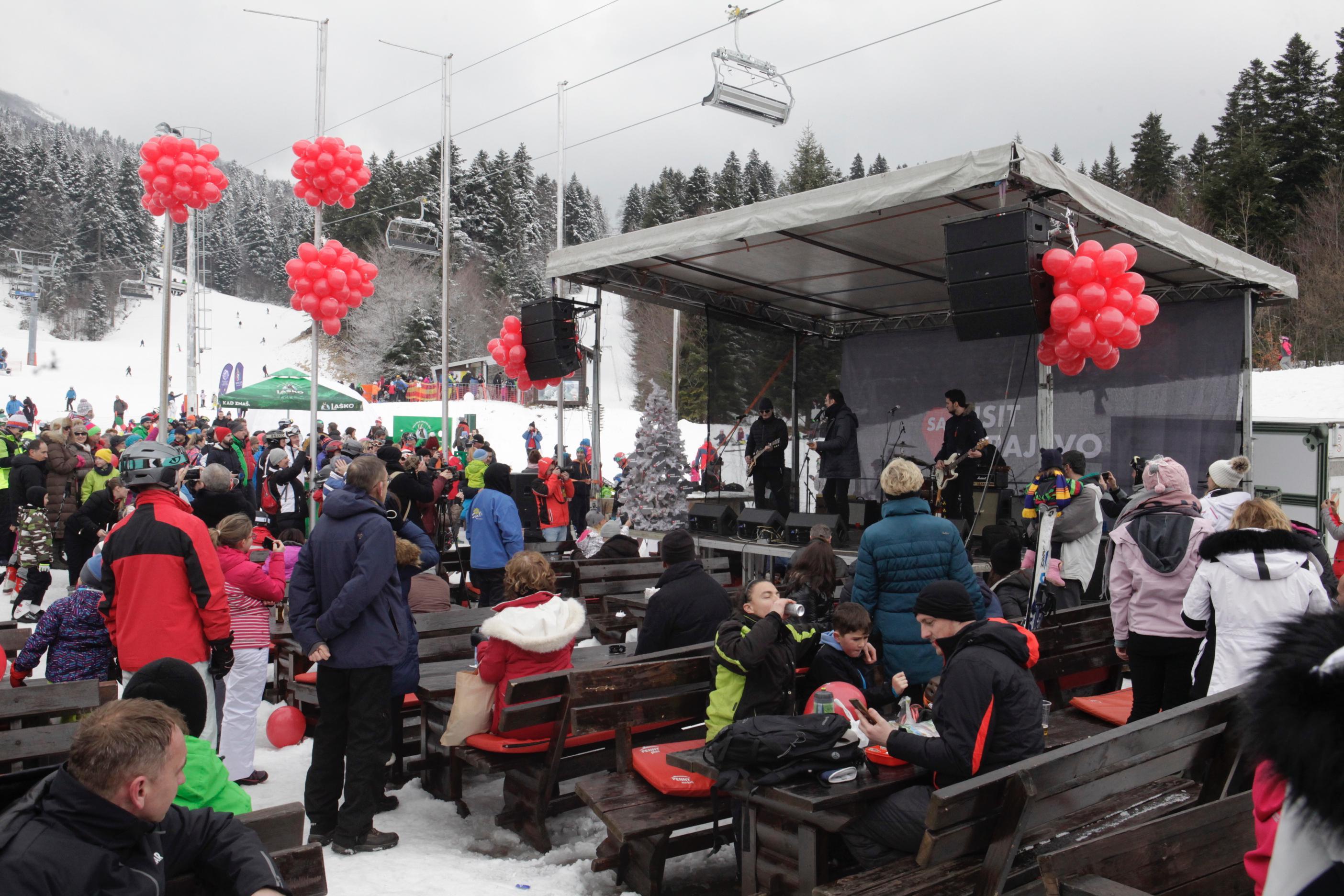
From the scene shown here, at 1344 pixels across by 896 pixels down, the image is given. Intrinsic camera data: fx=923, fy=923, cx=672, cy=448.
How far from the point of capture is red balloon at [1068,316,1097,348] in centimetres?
675

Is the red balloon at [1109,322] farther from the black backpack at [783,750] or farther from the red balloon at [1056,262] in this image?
the black backpack at [783,750]

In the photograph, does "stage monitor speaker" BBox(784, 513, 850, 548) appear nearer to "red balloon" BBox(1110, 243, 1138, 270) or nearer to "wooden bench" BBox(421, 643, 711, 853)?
"red balloon" BBox(1110, 243, 1138, 270)

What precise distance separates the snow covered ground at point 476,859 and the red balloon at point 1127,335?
492 centimetres

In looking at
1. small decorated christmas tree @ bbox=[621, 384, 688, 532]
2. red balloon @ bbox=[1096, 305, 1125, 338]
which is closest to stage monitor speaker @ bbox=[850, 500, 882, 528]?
small decorated christmas tree @ bbox=[621, 384, 688, 532]

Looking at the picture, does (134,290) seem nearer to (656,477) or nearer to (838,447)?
(656,477)

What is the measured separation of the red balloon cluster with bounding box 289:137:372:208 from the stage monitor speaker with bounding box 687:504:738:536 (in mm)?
6008

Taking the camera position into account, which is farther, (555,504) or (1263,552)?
(555,504)

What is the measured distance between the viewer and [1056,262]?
670 centimetres

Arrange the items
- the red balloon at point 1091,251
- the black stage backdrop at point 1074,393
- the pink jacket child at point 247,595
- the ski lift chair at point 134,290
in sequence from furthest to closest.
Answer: the ski lift chair at point 134,290, the black stage backdrop at point 1074,393, the red balloon at point 1091,251, the pink jacket child at point 247,595

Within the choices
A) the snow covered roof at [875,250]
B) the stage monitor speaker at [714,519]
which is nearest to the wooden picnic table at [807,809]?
the snow covered roof at [875,250]

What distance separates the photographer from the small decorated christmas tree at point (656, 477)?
46.1 ft

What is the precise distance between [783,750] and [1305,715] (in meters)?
2.02

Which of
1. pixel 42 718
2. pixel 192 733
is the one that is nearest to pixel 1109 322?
pixel 192 733

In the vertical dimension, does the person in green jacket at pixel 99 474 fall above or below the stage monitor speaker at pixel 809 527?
above
